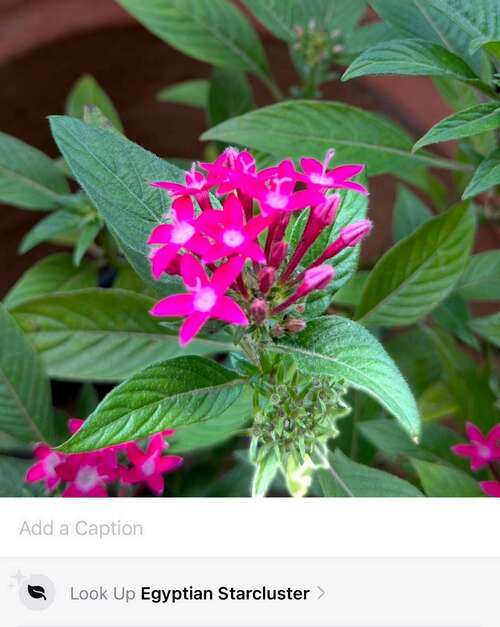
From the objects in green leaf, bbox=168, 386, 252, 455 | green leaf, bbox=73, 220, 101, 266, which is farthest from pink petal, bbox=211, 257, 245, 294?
green leaf, bbox=73, 220, 101, 266

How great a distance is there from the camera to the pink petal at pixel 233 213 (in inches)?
18.9

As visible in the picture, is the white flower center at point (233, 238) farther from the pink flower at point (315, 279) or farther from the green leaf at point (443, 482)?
the green leaf at point (443, 482)

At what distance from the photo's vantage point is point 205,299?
46cm

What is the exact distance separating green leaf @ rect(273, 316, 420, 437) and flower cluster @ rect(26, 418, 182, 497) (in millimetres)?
215

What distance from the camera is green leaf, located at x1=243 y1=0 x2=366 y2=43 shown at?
0.89 meters

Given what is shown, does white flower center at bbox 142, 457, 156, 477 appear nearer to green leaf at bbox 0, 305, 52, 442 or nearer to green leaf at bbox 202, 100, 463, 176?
green leaf at bbox 0, 305, 52, 442

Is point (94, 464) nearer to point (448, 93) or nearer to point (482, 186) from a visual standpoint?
point (482, 186)

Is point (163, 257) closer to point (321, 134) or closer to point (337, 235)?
point (337, 235)

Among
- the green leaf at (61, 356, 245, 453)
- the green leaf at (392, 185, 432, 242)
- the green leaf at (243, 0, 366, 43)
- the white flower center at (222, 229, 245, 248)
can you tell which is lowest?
the green leaf at (392, 185, 432, 242)

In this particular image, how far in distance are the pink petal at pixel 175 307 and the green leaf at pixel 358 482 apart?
0.89 feet

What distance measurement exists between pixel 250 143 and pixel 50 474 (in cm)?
33

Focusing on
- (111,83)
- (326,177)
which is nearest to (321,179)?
(326,177)

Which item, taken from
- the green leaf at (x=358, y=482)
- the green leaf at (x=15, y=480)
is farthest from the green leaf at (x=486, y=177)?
the green leaf at (x=15, y=480)

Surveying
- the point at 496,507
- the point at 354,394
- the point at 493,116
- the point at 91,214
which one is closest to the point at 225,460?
the point at 354,394
